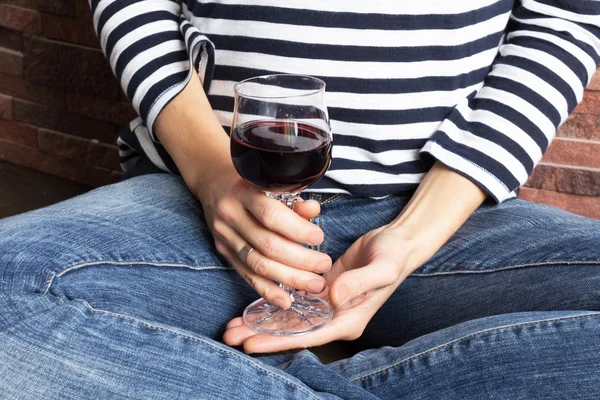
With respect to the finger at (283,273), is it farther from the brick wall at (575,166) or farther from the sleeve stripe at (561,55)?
the brick wall at (575,166)

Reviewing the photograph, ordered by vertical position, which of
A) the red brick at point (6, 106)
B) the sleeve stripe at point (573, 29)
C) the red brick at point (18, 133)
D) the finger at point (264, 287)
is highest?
the sleeve stripe at point (573, 29)

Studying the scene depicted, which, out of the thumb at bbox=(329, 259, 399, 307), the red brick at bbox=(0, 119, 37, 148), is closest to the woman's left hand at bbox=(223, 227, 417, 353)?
the thumb at bbox=(329, 259, 399, 307)

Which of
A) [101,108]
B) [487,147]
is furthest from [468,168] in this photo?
[101,108]

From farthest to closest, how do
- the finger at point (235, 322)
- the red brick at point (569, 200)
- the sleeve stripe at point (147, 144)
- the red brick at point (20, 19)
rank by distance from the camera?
the red brick at point (20, 19) → the red brick at point (569, 200) → the sleeve stripe at point (147, 144) → the finger at point (235, 322)

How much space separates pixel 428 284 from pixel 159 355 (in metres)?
0.48

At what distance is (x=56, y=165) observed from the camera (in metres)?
2.40

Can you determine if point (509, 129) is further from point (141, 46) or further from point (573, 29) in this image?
point (141, 46)

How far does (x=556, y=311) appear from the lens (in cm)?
103

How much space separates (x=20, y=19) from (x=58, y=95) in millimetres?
246

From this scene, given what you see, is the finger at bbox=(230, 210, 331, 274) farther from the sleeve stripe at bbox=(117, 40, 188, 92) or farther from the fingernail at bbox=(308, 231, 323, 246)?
the sleeve stripe at bbox=(117, 40, 188, 92)

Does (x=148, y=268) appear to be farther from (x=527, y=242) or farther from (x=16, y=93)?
(x=16, y=93)

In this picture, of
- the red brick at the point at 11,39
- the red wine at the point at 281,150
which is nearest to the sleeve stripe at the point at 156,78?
the red wine at the point at 281,150

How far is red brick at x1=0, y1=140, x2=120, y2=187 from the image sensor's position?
2342mm

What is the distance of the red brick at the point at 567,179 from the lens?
1.79 meters
